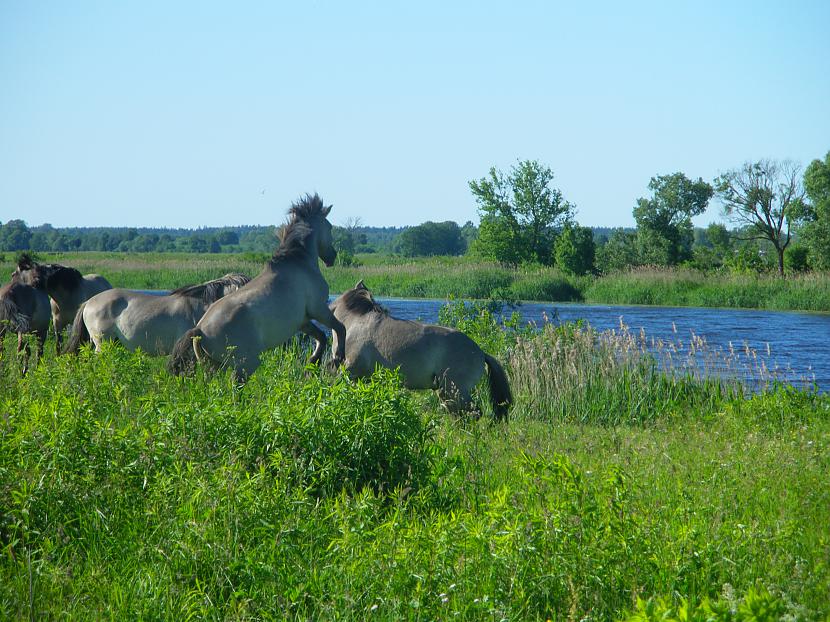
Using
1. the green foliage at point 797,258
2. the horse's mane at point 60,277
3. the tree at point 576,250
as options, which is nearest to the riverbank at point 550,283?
the tree at point 576,250

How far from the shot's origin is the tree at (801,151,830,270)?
53.9 m

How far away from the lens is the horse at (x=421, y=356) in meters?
9.41

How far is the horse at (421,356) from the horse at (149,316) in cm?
238

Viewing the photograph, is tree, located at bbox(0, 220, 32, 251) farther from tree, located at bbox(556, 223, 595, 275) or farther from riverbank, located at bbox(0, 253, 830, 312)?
tree, located at bbox(556, 223, 595, 275)

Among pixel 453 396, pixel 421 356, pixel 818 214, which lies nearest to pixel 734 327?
pixel 453 396

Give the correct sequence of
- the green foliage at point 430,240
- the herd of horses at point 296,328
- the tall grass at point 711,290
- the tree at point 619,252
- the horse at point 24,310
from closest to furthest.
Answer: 1. the herd of horses at point 296,328
2. the horse at point 24,310
3. the tall grass at point 711,290
4. the tree at point 619,252
5. the green foliage at point 430,240

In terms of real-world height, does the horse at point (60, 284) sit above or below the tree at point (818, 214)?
below

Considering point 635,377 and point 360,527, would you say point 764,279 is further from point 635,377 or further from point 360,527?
point 360,527

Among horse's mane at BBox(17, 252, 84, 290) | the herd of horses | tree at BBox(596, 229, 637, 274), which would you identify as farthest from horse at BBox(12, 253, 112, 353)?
tree at BBox(596, 229, 637, 274)

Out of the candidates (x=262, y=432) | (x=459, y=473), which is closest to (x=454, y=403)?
(x=459, y=473)

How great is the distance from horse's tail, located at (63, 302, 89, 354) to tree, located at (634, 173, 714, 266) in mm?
64295

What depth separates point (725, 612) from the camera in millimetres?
3277

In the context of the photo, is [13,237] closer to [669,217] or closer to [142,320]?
[669,217]

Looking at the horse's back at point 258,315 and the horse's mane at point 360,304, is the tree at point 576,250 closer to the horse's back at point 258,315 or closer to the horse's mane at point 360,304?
the horse's mane at point 360,304
